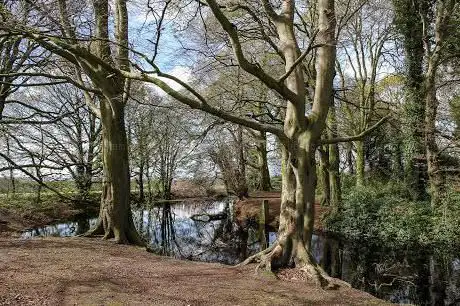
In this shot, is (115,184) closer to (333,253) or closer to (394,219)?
(333,253)

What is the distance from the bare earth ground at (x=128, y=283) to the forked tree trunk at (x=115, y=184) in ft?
6.63

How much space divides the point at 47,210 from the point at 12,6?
14.1 metres

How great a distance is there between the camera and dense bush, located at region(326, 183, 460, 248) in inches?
588

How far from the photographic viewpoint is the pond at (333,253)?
11073 mm

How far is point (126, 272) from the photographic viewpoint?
25.9 ft

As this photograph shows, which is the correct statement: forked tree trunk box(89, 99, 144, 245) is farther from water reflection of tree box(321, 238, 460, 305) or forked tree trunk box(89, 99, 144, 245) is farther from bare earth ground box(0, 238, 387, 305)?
water reflection of tree box(321, 238, 460, 305)

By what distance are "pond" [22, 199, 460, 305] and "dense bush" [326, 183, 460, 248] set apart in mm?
798

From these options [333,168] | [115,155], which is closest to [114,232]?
[115,155]

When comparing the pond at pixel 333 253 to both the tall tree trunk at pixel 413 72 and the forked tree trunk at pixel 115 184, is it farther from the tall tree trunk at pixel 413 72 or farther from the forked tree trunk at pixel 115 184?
Answer: the tall tree trunk at pixel 413 72

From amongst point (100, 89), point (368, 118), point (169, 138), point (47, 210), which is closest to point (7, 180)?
point (47, 210)

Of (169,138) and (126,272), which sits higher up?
(169,138)

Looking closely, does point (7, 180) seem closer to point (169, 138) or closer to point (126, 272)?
point (169, 138)

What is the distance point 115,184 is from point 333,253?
7.83m

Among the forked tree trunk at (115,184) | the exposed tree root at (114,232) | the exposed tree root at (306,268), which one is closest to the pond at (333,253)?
the exposed tree root at (306,268)
